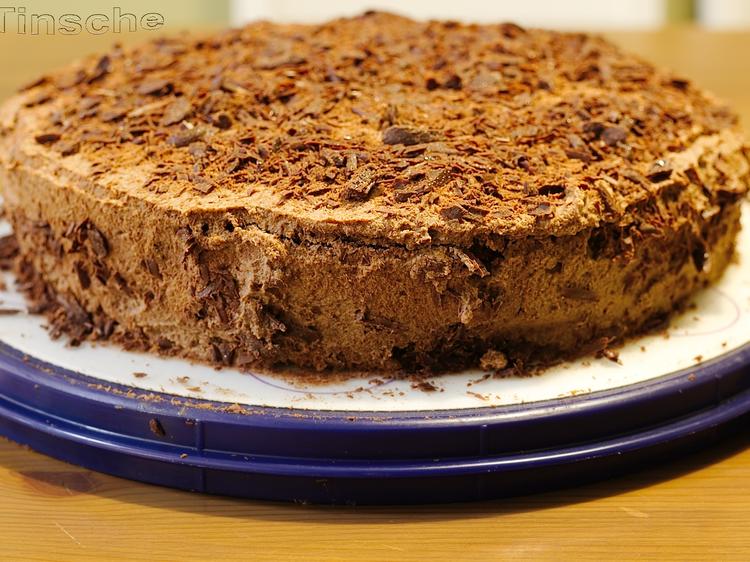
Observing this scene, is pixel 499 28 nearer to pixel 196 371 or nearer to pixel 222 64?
pixel 222 64

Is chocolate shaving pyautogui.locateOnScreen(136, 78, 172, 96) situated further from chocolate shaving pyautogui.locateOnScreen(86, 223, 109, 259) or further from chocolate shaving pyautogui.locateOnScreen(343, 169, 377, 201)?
chocolate shaving pyautogui.locateOnScreen(343, 169, 377, 201)

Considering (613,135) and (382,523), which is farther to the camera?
(613,135)

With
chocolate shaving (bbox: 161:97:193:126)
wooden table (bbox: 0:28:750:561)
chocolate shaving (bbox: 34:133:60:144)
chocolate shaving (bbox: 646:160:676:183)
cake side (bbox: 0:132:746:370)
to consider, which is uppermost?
chocolate shaving (bbox: 161:97:193:126)

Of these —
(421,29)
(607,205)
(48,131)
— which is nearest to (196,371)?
(48,131)

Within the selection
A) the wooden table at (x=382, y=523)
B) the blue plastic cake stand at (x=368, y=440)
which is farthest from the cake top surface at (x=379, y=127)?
the wooden table at (x=382, y=523)

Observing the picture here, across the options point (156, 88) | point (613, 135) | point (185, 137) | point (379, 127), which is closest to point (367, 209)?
point (379, 127)

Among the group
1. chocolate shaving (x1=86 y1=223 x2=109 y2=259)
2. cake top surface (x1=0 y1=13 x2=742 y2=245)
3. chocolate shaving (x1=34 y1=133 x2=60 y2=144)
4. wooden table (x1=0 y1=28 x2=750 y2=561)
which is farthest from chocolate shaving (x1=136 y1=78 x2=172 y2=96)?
wooden table (x1=0 y1=28 x2=750 y2=561)

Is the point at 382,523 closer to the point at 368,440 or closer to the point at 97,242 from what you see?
the point at 368,440
